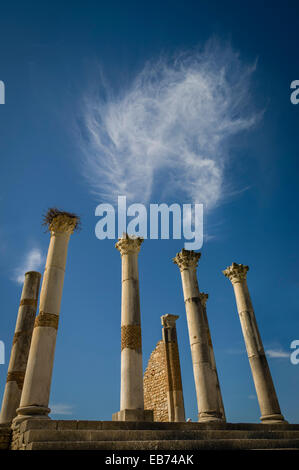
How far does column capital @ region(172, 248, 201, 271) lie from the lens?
60.3ft

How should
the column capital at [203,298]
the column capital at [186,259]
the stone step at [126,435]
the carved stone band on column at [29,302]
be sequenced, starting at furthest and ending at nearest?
the column capital at [203,298] → the column capital at [186,259] → the carved stone band on column at [29,302] → the stone step at [126,435]

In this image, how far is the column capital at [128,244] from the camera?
17188 millimetres

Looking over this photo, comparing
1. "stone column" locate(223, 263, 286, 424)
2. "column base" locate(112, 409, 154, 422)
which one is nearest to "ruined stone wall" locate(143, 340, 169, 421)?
"stone column" locate(223, 263, 286, 424)

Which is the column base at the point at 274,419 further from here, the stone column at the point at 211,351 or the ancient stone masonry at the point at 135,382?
the stone column at the point at 211,351

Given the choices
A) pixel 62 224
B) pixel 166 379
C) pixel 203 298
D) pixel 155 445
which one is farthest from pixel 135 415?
pixel 203 298

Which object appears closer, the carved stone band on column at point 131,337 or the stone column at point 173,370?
the carved stone band on column at point 131,337

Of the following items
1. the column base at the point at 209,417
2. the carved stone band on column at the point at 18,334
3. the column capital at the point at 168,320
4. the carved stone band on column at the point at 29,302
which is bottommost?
the column base at the point at 209,417

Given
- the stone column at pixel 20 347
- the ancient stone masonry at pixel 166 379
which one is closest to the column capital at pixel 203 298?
the ancient stone masonry at pixel 166 379

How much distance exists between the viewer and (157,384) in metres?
21.0

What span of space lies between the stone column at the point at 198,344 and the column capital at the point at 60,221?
639 centimetres

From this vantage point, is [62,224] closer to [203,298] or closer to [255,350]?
[203,298]

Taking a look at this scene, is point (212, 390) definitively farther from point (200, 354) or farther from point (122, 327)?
point (122, 327)

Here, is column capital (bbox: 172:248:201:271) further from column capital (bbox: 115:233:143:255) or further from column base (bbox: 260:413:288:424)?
column base (bbox: 260:413:288:424)
